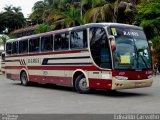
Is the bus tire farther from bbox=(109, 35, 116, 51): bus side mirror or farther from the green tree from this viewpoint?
the green tree

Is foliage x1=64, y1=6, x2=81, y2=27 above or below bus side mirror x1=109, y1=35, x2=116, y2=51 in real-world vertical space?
above

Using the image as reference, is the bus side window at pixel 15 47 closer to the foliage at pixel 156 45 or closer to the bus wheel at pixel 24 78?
the bus wheel at pixel 24 78

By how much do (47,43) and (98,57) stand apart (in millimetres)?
4659

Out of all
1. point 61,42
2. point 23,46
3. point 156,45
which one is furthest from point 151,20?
point 61,42

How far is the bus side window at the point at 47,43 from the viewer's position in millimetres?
19391

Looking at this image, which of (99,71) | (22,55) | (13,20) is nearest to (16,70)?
(22,55)

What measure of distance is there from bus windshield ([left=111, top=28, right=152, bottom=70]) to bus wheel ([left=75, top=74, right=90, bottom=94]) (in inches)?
90.4

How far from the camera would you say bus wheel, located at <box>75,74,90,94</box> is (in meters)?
16.9

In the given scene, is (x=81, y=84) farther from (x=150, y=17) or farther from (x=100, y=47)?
(x=150, y=17)

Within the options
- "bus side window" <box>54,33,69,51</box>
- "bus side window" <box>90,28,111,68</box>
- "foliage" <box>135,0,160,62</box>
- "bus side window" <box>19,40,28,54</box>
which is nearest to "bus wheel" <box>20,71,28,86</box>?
"bus side window" <box>19,40,28,54</box>

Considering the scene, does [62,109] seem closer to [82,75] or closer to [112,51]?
[112,51]

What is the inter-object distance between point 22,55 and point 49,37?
11.8ft

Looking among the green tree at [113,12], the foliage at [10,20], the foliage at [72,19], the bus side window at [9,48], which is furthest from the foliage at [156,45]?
the foliage at [10,20]

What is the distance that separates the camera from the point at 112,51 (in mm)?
15070
